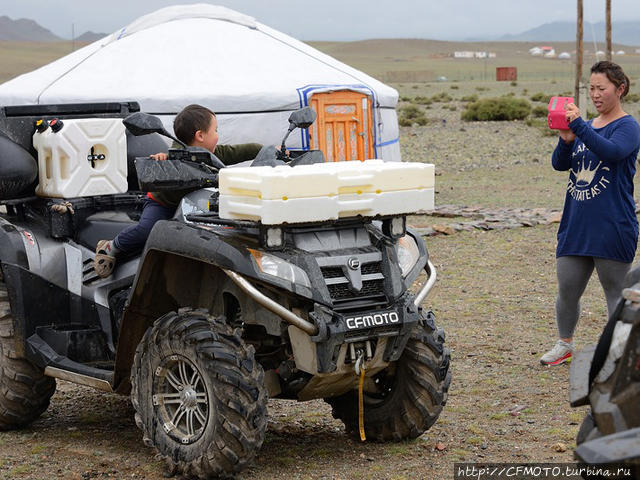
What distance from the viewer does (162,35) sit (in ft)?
62.6

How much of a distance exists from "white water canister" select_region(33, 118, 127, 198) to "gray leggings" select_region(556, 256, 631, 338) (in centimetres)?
253

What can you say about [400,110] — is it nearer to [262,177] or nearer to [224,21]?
[224,21]

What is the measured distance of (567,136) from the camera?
20.4 ft

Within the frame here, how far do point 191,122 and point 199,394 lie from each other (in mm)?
1248

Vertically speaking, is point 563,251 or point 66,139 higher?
point 66,139

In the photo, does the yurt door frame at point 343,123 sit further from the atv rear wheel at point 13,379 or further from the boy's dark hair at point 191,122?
the boy's dark hair at point 191,122

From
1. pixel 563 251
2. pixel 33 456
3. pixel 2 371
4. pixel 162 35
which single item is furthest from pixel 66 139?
pixel 162 35

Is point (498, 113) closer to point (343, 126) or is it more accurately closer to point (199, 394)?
point (343, 126)

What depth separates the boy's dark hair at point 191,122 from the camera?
4.89 meters

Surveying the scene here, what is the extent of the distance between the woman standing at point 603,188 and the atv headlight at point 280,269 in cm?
240

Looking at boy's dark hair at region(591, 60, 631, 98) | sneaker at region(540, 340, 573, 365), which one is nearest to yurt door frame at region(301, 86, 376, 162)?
sneaker at region(540, 340, 573, 365)

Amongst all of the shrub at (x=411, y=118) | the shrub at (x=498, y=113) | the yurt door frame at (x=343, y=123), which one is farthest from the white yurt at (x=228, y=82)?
the shrub at (x=498, y=113)

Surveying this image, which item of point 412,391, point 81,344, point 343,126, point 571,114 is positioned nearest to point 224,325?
point 412,391

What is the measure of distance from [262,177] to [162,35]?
15595mm
